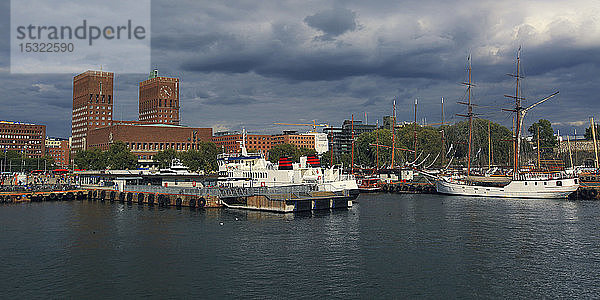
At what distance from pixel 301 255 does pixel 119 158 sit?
14409cm

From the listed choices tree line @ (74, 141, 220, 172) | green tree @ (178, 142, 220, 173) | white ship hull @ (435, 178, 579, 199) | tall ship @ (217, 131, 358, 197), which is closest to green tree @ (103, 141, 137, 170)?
tree line @ (74, 141, 220, 172)

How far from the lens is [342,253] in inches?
1731

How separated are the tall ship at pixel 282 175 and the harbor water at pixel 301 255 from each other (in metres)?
13.0

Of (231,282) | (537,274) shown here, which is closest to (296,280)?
(231,282)

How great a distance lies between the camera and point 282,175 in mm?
83125

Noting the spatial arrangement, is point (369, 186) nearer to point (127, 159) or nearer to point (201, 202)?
point (201, 202)

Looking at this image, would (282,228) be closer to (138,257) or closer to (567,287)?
(138,257)

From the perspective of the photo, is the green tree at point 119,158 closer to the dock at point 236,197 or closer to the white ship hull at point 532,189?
the dock at point 236,197

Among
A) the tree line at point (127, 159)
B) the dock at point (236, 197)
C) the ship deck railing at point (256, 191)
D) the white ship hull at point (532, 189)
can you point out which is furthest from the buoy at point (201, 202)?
the tree line at point (127, 159)

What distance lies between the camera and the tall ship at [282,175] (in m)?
83.0

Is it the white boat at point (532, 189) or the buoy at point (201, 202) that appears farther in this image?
the white boat at point (532, 189)

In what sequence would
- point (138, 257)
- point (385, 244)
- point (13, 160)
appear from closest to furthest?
point (138, 257) → point (385, 244) → point (13, 160)

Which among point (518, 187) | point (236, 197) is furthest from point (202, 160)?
point (518, 187)

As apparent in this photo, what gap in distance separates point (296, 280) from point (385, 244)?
1561 cm
